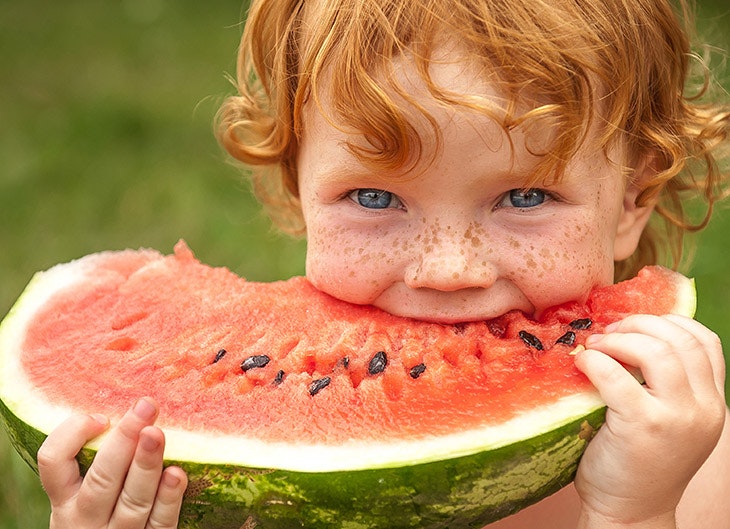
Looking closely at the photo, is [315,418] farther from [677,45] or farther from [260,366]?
[677,45]

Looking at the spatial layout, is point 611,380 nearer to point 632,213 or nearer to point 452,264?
point 452,264

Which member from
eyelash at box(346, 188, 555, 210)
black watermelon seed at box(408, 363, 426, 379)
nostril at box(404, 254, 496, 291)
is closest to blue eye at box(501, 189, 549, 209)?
eyelash at box(346, 188, 555, 210)

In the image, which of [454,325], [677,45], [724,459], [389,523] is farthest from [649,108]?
[389,523]

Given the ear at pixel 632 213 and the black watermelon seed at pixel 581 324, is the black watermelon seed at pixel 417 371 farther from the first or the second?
the ear at pixel 632 213

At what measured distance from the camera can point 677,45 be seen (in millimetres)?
2143

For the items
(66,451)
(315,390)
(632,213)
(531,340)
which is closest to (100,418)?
(66,451)

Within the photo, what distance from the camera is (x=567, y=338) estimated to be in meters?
1.89

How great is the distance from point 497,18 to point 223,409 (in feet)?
2.70

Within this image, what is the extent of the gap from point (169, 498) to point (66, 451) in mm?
190

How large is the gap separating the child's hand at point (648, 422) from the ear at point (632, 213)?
46 centimetres

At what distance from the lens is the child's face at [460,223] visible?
184cm

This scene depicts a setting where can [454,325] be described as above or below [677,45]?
below

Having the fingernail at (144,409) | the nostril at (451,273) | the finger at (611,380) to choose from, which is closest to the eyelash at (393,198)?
the nostril at (451,273)

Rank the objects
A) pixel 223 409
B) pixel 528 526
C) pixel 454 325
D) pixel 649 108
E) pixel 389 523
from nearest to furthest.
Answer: pixel 389 523 < pixel 223 409 < pixel 454 325 < pixel 649 108 < pixel 528 526
